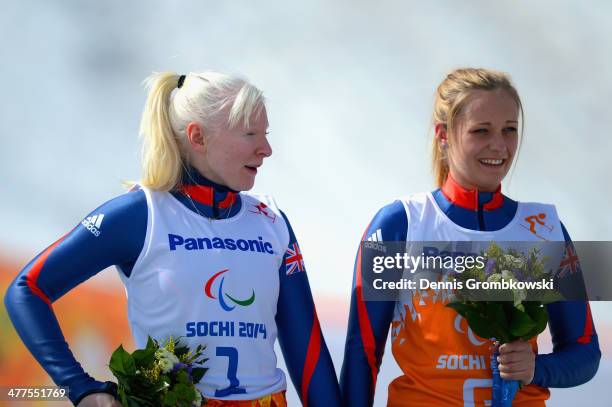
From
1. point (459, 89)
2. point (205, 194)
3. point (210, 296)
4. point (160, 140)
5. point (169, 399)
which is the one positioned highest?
point (459, 89)


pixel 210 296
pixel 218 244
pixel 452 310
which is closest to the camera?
Answer: pixel 210 296

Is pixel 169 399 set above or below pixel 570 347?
below

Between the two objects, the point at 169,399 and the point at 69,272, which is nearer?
the point at 169,399

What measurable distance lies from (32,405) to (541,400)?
7.89 ft

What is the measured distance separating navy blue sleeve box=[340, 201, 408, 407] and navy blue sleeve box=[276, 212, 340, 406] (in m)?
0.08

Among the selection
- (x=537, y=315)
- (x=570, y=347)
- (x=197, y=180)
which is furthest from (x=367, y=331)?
(x=197, y=180)

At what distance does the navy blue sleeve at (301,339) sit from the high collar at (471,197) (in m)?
0.83

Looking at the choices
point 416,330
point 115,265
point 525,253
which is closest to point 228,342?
point 115,265

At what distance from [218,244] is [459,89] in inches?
55.7

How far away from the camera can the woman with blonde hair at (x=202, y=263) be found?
136 inches

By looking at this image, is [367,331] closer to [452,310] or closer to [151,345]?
[452,310]

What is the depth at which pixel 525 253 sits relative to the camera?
384cm

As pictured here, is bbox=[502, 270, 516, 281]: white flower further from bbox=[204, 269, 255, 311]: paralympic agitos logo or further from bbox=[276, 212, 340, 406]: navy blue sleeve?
bbox=[204, 269, 255, 311]: paralympic agitos logo

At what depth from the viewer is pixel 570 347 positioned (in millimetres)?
3957
